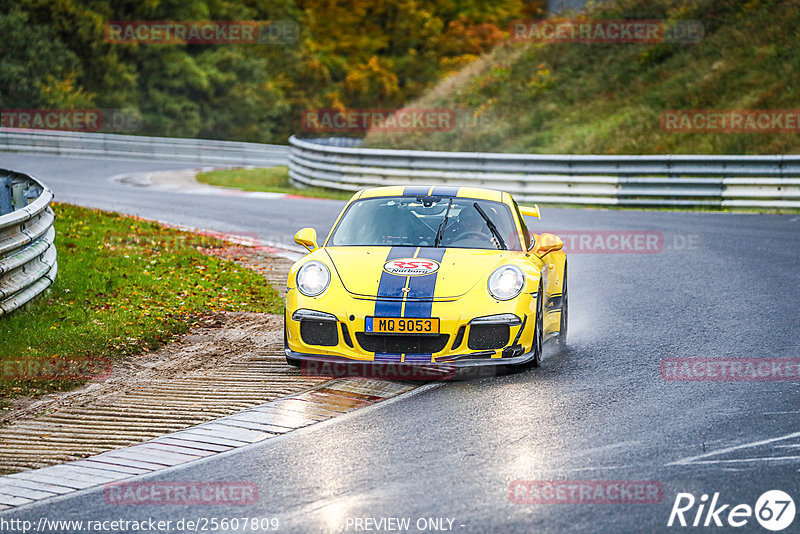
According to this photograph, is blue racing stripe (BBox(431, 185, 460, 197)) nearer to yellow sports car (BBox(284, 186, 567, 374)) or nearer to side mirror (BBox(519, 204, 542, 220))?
yellow sports car (BBox(284, 186, 567, 374))

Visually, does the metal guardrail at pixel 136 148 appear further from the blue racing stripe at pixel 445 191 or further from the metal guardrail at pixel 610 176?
the blue racing stripe at pixel 445 191

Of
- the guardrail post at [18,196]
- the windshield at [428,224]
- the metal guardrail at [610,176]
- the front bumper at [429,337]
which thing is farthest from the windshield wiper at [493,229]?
the metal guardrail at [610,176]

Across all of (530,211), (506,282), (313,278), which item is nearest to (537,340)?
(506,282)

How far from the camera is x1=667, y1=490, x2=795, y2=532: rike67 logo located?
193 inches

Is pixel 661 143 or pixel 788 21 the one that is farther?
pixel 788 21

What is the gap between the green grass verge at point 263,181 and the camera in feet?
79.2

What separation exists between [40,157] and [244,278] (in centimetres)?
2400

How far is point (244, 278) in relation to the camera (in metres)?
12.5

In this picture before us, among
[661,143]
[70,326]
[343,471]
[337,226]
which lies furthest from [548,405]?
[661,143]

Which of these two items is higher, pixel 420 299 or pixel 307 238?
pixel 307 238

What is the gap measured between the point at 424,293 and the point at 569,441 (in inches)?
76.1

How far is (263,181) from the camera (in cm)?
2881

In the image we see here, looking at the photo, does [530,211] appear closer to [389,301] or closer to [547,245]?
[547,245]

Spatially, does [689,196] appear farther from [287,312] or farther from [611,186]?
[287,312]
